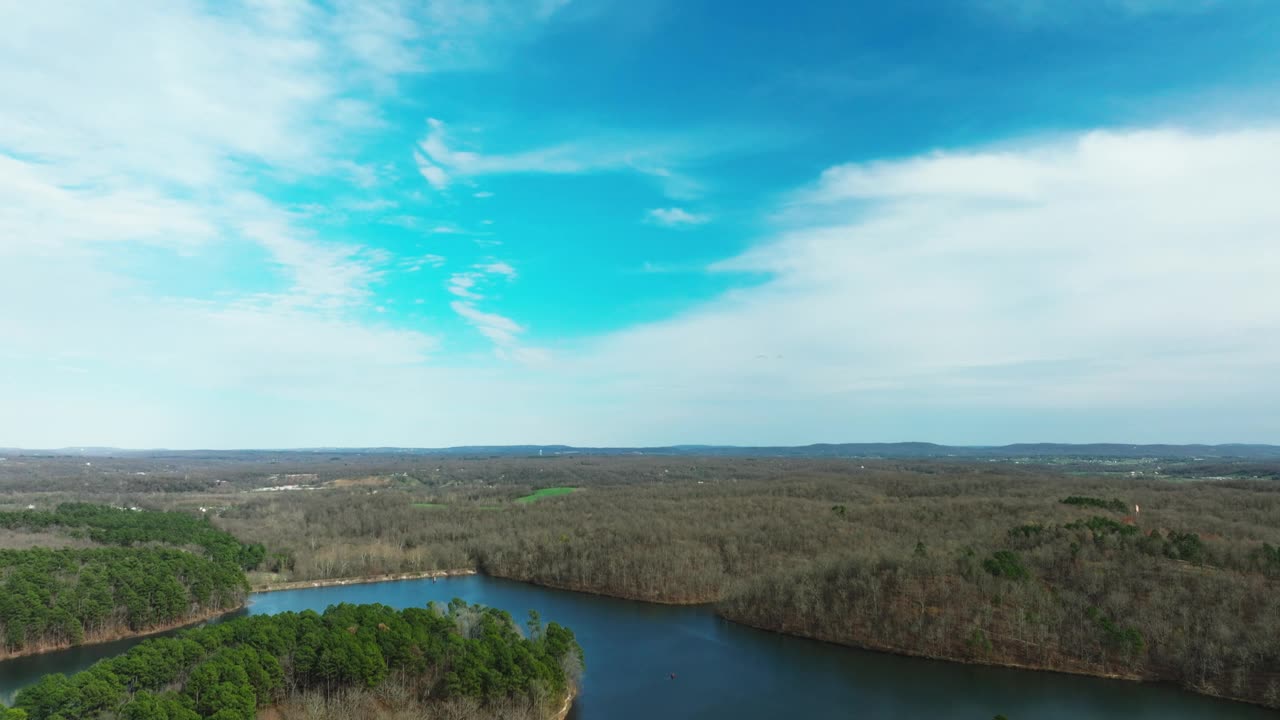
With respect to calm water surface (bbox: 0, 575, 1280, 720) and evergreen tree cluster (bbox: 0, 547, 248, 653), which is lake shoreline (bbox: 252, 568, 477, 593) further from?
calm water surface (bbox: 0, 575, 1280, 720)

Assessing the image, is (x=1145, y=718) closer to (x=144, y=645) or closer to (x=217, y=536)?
(x=144, y=645)

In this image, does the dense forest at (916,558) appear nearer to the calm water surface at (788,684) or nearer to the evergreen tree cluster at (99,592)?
the calm water surface at (788,684)

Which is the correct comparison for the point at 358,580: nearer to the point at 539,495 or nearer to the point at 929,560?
the point at 539,495

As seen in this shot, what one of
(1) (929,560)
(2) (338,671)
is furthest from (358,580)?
(1) (929,560)

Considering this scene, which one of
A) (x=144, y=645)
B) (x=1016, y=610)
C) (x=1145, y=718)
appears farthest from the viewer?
(x=1016, y=610)

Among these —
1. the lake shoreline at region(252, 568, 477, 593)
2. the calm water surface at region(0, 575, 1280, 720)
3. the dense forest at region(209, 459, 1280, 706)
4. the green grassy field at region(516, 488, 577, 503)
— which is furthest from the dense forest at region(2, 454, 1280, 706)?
the green grassy field at region(516, 488, 577, 503)

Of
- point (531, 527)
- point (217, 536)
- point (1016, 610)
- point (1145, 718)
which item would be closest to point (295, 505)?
point (217, 536)
